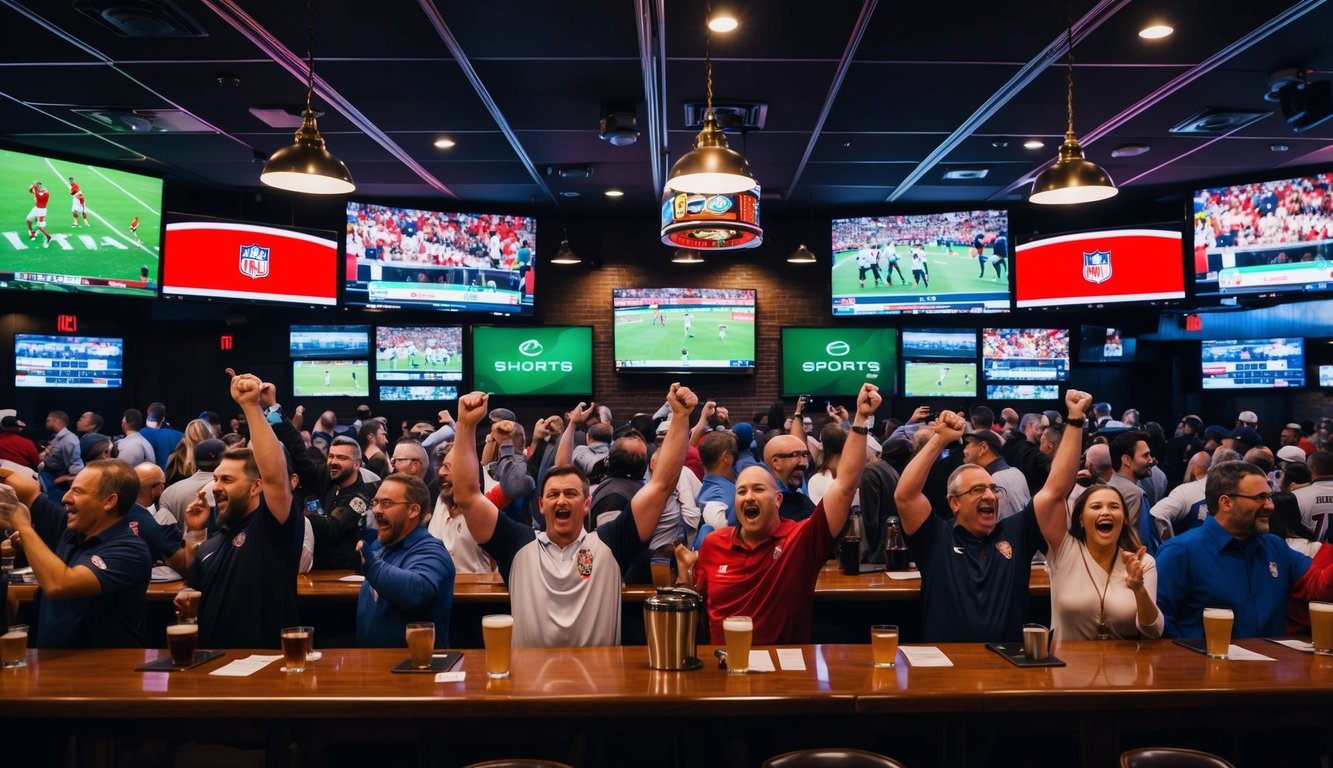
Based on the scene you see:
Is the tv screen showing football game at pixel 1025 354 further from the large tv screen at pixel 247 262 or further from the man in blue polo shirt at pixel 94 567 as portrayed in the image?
the man in blue polo shirt at pixel 94 567

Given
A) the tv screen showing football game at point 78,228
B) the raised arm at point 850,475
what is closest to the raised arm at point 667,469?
the raised arm at point 850,475

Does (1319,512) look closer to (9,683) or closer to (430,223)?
(9,683)

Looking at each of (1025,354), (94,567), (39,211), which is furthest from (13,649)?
(1025,354)

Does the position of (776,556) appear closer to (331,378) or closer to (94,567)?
(94,567)

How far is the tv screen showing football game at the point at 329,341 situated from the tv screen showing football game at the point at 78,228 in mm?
2254

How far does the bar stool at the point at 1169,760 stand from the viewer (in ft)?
7.09

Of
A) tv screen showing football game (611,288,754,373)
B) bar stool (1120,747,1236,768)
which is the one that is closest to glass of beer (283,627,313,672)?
bar stool (1120,747,1236,768)

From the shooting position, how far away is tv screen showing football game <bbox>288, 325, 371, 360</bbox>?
10.5 m

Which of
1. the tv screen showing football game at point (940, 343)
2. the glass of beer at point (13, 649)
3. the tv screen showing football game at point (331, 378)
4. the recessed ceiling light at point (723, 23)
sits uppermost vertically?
the recessed ceiling light at point (723, 23)

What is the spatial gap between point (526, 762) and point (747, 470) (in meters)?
1.45

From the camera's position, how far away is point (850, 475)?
3.18 m

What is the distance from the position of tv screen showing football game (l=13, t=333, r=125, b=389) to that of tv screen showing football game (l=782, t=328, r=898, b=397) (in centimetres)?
770

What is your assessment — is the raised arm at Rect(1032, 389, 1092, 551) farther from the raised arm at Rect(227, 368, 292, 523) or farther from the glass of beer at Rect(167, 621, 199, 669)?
the glass of beer at Rect(167, 621, 199, 669)

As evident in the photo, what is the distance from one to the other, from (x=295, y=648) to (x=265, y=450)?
90 cm
